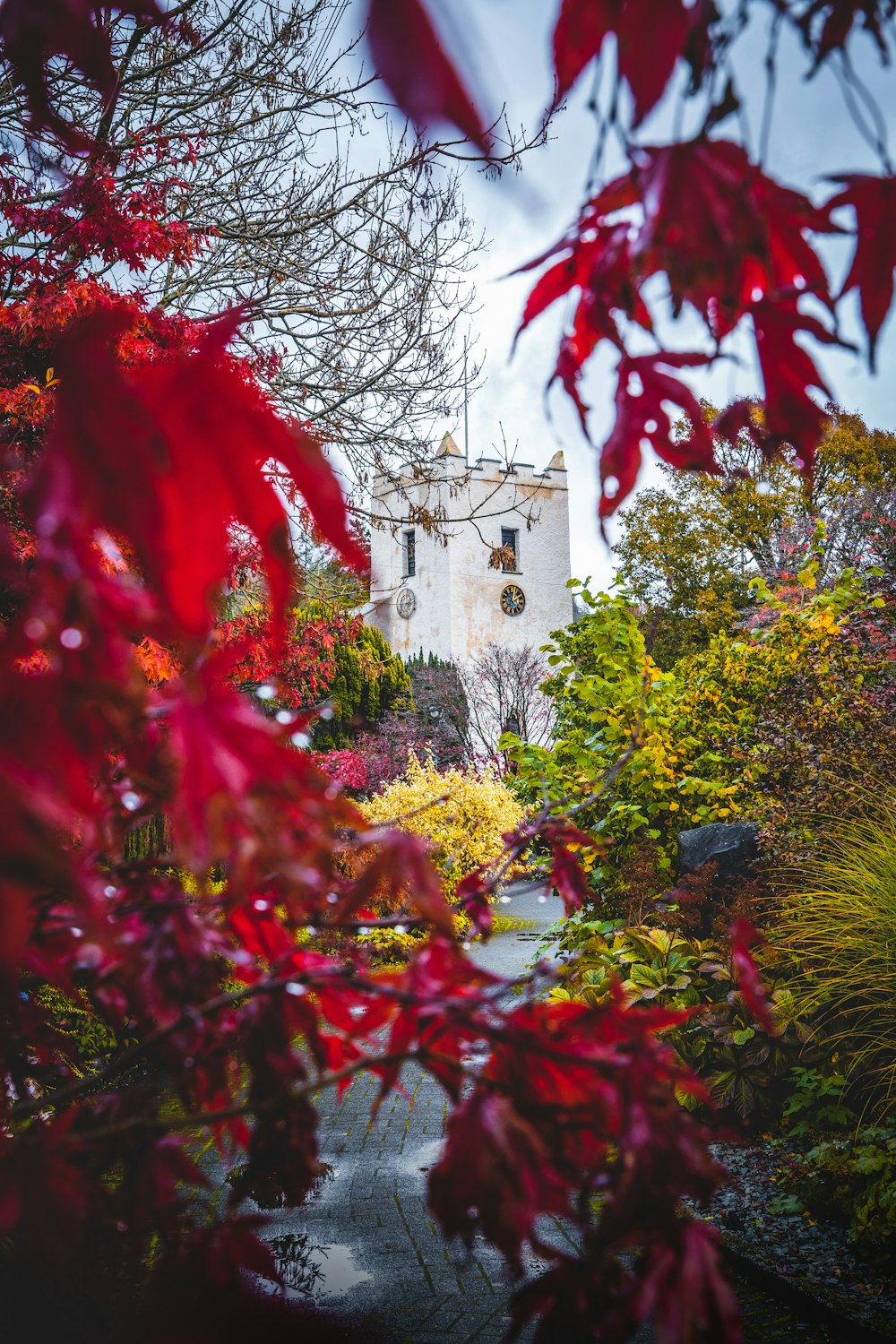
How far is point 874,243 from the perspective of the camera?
3.07ft

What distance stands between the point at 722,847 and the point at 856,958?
1.13m

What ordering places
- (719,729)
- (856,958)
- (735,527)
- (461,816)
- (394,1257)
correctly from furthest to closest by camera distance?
(735,527), (461,816), (719,729), (856,958), (394,1257)

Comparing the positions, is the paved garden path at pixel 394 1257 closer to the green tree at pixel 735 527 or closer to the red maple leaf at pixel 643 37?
the red maple leaf at pixel 643 37

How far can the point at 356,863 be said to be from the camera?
5.14 metres

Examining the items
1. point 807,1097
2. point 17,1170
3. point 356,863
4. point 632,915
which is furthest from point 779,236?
point 356,863

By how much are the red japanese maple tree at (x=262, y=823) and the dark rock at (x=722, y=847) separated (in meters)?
3.26

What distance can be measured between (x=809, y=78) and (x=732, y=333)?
308mm

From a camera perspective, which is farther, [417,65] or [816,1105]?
[816,1105]

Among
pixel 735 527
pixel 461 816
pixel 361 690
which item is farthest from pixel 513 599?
pixel 461 816

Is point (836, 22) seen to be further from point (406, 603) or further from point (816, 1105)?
point (406, 603)

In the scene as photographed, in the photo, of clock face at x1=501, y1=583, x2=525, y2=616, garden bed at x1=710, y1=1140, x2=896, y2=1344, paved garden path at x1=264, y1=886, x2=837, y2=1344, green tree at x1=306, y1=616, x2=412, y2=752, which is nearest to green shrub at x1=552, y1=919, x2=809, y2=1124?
garden bed at x1=710, y1=1140, x2=896, y2=1344

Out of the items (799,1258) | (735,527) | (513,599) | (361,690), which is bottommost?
(799,1258)

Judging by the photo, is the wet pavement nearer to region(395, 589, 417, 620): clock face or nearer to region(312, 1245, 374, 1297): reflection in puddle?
region(312, 1245, 374, 1297): reflection in puddle

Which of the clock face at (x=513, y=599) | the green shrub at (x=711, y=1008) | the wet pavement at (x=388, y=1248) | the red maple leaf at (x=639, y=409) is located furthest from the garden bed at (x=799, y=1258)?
the clock face at (x=513, y=599)
